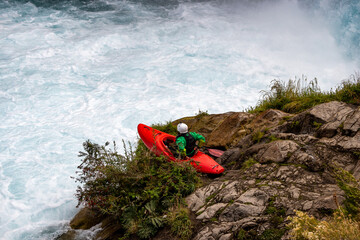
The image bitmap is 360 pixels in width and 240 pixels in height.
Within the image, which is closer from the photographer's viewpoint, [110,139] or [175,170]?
[175,170]

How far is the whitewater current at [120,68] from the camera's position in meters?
8.11

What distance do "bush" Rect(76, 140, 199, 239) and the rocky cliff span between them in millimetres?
356

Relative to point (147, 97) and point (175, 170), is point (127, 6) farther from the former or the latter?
point (175, 170)

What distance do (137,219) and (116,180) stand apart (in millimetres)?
730

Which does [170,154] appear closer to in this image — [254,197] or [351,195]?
[254,197]

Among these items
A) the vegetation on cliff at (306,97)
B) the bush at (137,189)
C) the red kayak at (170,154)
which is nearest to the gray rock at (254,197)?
the bush at (137,189)

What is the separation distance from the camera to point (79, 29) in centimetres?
1622

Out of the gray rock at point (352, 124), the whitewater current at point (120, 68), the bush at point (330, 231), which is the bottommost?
the whitewater current at point (120, 68)

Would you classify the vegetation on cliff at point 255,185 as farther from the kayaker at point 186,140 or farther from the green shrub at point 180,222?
the kayaker at point 186,140

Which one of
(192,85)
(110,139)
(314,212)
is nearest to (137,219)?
(314,212)

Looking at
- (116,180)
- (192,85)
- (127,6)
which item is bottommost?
(192,85)

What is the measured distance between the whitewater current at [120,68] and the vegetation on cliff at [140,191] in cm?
169

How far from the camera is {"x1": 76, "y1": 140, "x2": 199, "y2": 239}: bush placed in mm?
4434

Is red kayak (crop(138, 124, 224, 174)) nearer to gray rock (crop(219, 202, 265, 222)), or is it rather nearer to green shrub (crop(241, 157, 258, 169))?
green shrub (crop(241, 157, 258, 169))
